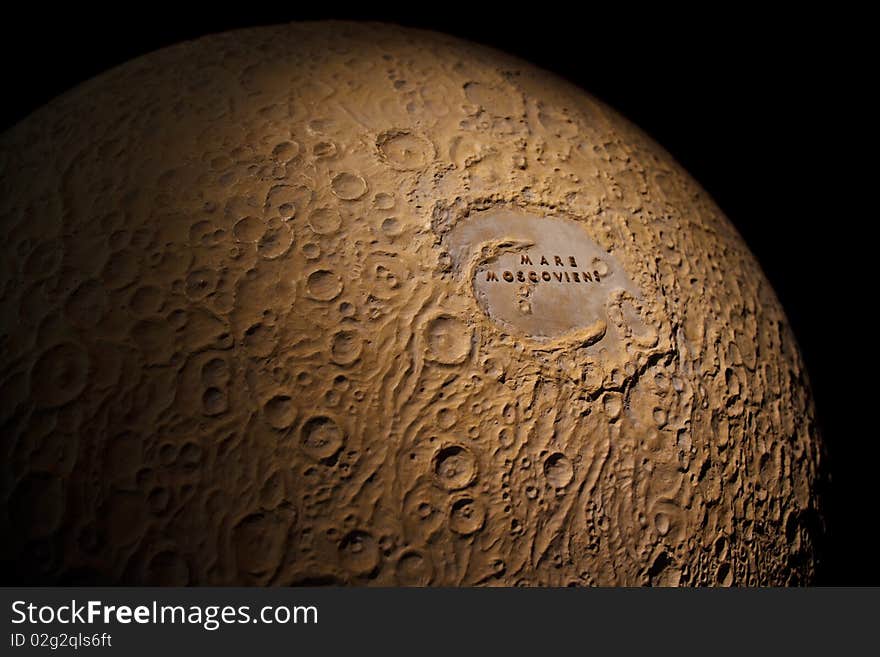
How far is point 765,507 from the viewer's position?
926 mm

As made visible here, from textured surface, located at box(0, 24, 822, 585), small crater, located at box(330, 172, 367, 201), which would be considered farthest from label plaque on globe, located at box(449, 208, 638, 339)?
small crater, located at box(330, 172, 367, 201)

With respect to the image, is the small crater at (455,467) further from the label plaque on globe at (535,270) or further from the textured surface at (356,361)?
the label plaque on globe at (535,270)

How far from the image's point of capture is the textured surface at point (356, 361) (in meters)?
0.74

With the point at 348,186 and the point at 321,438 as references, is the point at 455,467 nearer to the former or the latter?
the point at 321,438

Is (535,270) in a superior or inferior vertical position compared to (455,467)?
superior

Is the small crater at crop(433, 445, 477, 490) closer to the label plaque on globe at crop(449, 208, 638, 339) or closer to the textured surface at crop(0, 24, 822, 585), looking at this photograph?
the textured surface at crop(0, 24, 822, 585)

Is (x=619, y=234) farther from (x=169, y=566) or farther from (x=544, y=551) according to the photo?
(x=169, y=566)

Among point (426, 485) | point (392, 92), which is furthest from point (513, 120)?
point (426, 485)

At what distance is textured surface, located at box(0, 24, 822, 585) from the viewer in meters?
A: 0.74

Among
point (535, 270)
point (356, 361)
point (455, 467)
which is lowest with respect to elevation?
point (455, 467)

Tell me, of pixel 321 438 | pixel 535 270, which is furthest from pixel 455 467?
pixel 535 270

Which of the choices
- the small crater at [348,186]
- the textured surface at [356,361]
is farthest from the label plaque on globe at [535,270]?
the small crater at [348,186]

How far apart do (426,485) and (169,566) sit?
253 millimetres

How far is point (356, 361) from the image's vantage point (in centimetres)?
79
